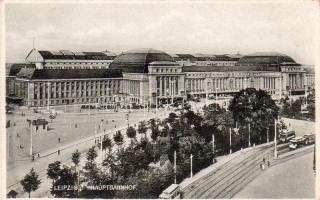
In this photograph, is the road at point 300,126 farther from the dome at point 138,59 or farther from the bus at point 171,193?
the dome at point 138,59

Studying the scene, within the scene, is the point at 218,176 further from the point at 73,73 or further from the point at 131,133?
the point at 73,73

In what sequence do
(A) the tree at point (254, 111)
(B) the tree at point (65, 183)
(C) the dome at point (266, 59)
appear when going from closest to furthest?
(B) the tree at point (65, 183)
(C) the dome at point (266, 59)
(A) the tree at point (254, 111)

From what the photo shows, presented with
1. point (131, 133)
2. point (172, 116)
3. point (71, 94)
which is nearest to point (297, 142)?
point (172, 116)

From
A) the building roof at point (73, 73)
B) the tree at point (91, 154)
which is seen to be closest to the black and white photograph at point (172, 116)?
the tree at point (91, 154)

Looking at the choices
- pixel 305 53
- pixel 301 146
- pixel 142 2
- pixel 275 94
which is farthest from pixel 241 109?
pixel 142 2

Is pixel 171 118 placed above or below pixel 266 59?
below

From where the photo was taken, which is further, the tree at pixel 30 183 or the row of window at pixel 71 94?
the row of window at pixel 71 94

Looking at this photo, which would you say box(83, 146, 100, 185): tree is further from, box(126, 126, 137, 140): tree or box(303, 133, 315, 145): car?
box(303, 133, 315, 145): car
